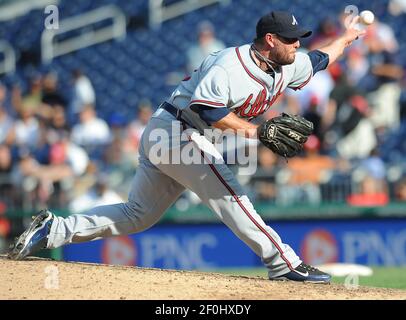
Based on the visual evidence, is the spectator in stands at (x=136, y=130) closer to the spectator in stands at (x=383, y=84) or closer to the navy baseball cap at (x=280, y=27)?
the spectator in stands at (x=383, y=84)

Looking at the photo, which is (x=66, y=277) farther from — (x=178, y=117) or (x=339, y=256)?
(x=339, y=256)

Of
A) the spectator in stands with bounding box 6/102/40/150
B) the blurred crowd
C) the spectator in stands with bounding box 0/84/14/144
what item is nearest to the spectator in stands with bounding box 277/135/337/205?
the blurred crowd

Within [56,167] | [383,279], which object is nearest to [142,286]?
[383,279]

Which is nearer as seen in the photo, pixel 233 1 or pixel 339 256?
pixel 339 256

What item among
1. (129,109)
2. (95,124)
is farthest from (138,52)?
(95,124)

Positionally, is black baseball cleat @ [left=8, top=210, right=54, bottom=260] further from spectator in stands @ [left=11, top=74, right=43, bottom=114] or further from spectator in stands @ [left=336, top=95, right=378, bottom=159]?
spectator in stands @ [left=11, top=74, right=43, bottom=114]
